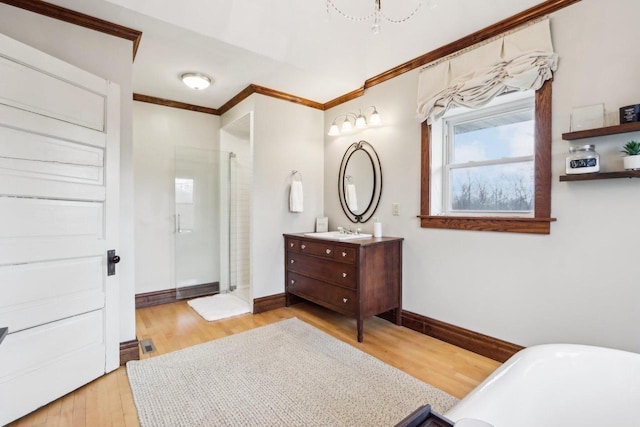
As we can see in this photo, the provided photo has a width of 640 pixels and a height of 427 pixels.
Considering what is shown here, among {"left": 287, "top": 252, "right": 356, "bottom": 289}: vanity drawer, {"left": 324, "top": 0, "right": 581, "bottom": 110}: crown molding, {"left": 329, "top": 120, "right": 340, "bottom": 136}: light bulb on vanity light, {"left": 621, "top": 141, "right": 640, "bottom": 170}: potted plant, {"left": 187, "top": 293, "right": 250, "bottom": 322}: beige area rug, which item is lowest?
{"left": 187, "top": 293, "right": 250, "bottom": 322}: beige area rug

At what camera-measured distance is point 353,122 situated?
11.3 feet

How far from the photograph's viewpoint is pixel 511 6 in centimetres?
207

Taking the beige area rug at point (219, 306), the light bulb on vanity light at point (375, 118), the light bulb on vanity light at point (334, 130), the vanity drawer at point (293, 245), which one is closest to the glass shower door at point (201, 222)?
the beige area rug at point (219, 306)

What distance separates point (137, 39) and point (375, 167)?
2.32m

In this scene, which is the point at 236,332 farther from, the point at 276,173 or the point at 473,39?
the point at 473,39

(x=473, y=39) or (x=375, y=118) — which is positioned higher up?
(x=473, y=39)

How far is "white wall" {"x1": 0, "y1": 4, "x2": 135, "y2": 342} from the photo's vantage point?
1.90m

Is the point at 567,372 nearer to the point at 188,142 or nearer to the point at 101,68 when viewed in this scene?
the point at 101,68

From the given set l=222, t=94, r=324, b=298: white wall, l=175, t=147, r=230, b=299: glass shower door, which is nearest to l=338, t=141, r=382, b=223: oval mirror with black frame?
l=222, t=94, r=324, b=298: white wall

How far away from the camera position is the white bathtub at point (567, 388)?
1.20 metres

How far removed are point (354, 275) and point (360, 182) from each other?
1.15m

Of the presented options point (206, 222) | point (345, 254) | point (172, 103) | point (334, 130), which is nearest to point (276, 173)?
point (334, 130)

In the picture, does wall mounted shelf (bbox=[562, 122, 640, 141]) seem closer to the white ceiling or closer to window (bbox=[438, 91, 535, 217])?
window (bbox=[438, 91, 535, 217])

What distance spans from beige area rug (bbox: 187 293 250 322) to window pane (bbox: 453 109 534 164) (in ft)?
8.94
